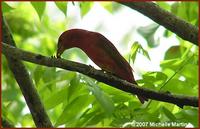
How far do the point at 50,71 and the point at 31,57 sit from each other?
1.52ft

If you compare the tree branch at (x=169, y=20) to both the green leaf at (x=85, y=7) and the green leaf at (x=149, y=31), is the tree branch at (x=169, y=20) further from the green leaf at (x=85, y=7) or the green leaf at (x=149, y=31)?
the green leaf at (x=85, y=7)

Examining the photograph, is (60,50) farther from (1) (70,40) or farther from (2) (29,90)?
(2) (29,90)

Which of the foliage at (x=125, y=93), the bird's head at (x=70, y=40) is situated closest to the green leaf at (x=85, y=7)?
the foliage at (x=125, y=93)

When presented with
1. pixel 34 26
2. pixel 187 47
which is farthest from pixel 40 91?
pixel 34 26

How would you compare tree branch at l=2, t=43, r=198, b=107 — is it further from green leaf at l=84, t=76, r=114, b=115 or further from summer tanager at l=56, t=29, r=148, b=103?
summer tanager at l=56, t=29, r=148, b=103

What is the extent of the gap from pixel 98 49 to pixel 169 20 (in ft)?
1.16

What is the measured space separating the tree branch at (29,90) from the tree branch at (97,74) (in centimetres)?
66

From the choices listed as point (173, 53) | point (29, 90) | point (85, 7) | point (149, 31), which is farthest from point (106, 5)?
point (29, 90)

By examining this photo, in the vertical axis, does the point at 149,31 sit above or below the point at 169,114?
above

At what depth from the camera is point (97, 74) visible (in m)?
2.05

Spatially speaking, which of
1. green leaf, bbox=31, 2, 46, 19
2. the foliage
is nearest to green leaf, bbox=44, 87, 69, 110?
the foliage

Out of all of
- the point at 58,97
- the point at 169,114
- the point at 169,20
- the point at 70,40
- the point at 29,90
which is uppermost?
the point at 169,20

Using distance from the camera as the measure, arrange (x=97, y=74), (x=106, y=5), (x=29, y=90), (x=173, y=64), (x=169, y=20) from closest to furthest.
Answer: (x=97, y=74)
(x=169, y=20)
(x=173, y=64)
(x=29, y=90)
(x=106, y=5)

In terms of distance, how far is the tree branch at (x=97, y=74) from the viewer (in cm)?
195
